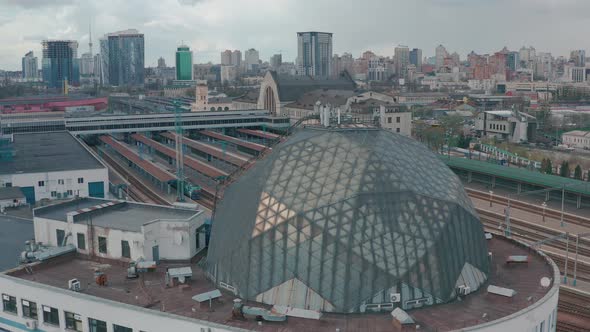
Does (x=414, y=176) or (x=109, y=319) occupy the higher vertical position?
(x=414, y=176)

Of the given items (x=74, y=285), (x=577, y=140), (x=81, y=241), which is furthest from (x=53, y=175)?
(x=577, y=140)

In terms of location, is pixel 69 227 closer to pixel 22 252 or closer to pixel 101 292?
pixel 22 252

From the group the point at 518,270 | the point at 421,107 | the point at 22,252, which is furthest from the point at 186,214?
the point at 421,107

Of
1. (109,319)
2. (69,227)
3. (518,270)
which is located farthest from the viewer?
(69,227)

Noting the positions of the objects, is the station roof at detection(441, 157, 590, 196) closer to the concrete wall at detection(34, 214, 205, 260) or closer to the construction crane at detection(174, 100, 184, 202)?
the construction crane at detection(174, 100, 184, 202)

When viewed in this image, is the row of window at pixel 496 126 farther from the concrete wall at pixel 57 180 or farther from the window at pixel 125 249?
the window at pixel 125 249

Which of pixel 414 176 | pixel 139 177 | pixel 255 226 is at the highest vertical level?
pixel 414 176

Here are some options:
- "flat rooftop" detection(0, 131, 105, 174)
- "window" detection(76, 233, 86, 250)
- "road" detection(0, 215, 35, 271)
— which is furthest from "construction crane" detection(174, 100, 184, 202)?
"window" detection(76, 233, 86, 250)
